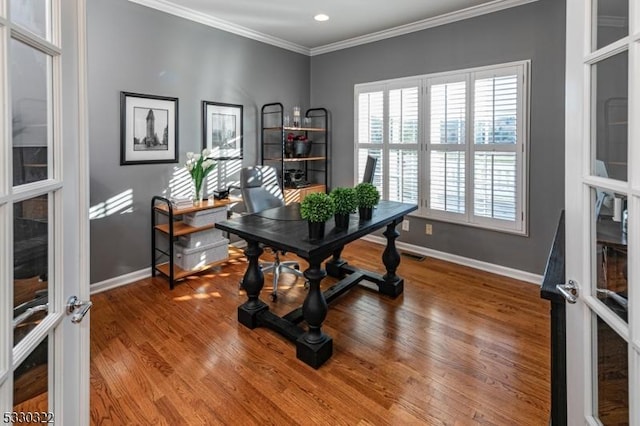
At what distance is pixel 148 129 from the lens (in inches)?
139

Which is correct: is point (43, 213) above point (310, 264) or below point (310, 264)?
above

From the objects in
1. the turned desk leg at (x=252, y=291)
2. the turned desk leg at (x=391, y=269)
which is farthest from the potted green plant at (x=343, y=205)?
the turned desk leg at (x=391, y=269)

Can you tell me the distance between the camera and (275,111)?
487 cm

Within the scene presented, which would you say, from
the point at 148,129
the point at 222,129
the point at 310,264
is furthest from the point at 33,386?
the point at 222,129

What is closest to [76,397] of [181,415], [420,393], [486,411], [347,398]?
[181,415]

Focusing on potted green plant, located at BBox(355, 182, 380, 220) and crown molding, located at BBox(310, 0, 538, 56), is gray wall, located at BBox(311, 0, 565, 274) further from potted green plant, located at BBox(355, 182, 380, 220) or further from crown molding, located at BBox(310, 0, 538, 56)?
potted green plant, located at BBox(355, 182, 380, 220)

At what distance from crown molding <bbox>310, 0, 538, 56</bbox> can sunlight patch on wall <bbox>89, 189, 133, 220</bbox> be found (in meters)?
3.27

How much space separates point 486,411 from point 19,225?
A: 2.12 m

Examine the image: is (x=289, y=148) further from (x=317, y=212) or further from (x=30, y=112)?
(x=30, y=112)

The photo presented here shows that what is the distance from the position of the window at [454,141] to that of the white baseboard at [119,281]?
293 cm

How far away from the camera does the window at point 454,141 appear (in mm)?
3572

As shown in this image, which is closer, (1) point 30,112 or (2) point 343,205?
(1) point 30,112

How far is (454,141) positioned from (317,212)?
7.96 ft

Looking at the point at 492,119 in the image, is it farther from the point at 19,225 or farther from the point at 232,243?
the point at 19,225
